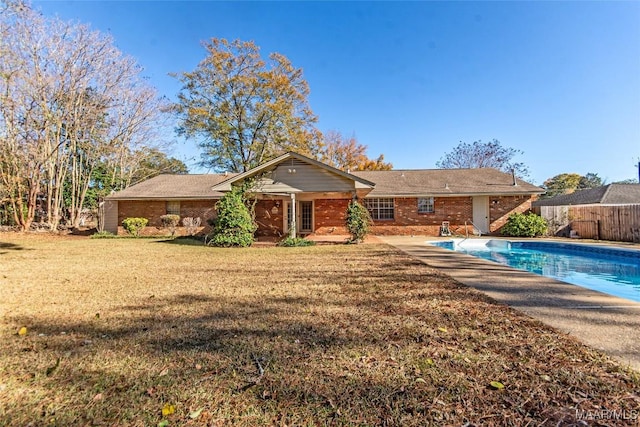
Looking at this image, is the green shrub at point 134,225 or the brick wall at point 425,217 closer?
the brick wall at point 425,217

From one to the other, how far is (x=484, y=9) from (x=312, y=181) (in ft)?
30.5

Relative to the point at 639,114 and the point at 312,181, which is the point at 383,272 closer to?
the point at 312,181

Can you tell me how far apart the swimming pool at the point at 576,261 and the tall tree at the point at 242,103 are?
1523 cm

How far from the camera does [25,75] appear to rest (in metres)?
16.1

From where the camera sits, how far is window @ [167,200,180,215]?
19.4m

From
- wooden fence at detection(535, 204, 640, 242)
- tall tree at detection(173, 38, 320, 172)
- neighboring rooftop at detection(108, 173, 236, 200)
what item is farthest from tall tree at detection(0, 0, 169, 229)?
wooden fence at detection(535, 204, 640, 242)

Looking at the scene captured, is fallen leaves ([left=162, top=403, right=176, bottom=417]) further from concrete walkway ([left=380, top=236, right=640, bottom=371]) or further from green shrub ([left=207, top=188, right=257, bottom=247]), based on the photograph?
green shrub ([left=207, top=188, right=257, bottom=247])

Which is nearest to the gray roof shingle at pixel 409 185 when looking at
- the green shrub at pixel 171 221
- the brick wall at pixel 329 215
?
the green shrub at pixel 171 221

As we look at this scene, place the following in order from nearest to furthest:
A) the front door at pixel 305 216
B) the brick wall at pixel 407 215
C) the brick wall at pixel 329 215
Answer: the brick wall at pixel 407 215
the brick wall at pixel 329 215
the front door at pixel 305 216

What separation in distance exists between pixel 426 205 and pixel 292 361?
16923 mm

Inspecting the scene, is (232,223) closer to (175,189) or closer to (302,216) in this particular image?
(302,216)

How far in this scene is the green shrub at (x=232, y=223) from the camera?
41.7 ft

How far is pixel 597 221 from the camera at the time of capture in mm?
15219

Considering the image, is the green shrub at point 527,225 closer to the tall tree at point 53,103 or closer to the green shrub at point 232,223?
the green shrub at point 232,223
